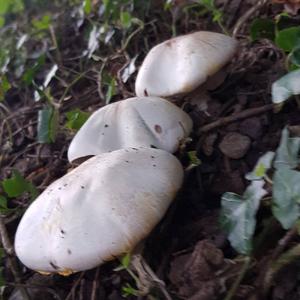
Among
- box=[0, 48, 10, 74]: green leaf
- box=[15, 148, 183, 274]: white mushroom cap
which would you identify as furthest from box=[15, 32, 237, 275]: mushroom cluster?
box=[0, 48, 10, 74]: green leaf

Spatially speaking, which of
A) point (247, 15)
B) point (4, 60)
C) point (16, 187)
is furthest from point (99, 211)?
point (4, 60)

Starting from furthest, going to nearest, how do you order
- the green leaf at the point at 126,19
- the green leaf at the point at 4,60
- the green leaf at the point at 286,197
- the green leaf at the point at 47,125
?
1. the green leaf at the point at 4,60
2. the green leaf at the point at 126,19
3. the green leaf at the point at 47,125
4. the green leaf at the point at 286,197

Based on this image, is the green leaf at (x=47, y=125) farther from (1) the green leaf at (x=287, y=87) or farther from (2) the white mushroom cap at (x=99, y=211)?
(1) the green leaf at (x=287, y=87)

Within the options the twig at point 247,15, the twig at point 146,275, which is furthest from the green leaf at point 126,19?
the twig at point 146,275

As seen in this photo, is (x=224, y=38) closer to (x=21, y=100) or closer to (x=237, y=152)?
(x=237, y=152)

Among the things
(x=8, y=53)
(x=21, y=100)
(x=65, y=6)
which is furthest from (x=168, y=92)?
(x=65, y=6)

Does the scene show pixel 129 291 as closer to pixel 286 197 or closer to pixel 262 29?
pixel 286 197

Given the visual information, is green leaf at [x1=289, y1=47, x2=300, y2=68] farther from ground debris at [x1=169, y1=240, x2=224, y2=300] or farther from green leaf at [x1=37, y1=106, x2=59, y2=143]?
green leaf at [x1=37, y1=106, x2=59, y2=143]
